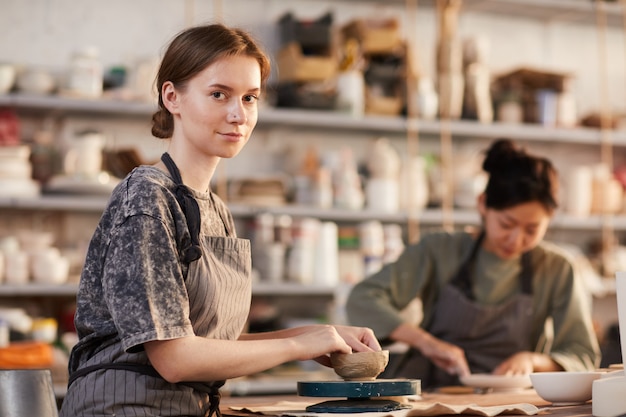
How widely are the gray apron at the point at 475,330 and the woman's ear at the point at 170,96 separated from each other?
59.5 inches

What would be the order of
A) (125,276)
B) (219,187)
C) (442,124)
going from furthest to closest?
(442,124), (219,187), (125,276)

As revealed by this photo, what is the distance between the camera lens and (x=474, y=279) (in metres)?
3.15

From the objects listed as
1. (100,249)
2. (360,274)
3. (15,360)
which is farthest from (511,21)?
(100,249)

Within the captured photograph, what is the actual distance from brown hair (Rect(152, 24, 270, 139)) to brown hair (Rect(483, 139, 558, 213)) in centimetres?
131

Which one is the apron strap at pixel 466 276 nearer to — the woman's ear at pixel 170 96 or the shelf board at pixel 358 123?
the woman's ear at pixel 170 96

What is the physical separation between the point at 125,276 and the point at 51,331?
108 inches

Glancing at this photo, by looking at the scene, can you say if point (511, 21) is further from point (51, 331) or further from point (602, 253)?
point (51, 331)

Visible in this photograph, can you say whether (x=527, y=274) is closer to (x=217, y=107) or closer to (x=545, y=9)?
(x=217, y=107)

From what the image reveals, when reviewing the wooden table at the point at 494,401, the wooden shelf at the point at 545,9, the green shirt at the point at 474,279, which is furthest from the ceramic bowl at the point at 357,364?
the wooden shelf at the point at 545,9

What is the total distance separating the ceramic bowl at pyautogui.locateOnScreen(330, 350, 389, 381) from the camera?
1.75m

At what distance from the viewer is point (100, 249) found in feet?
5.58

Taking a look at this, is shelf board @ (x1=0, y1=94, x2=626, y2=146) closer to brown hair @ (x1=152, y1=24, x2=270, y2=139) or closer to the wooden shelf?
the wooden shelf

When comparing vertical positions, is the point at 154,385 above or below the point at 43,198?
below

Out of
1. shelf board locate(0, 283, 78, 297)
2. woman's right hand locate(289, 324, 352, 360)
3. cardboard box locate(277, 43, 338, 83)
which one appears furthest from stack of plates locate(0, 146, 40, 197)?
woman's right hand locate(289, 324, 352, 360)
